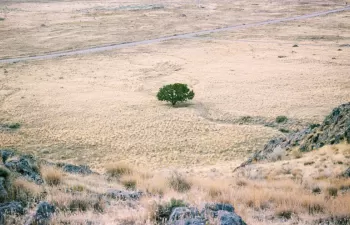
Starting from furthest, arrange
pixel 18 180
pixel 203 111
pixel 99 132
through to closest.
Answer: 1. pixel 203 111
2. pixel 99 132
3. pixel 18 180

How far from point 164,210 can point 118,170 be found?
264 inches

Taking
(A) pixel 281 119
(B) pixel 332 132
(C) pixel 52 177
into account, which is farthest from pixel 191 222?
(A) pixel 281 119

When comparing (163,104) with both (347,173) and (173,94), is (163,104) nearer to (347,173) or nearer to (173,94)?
(173,94)

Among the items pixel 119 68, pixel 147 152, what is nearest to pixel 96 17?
pixel 119 68

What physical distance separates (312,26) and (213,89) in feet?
198

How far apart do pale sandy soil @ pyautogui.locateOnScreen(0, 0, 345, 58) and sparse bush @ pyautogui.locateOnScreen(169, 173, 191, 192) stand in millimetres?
63061

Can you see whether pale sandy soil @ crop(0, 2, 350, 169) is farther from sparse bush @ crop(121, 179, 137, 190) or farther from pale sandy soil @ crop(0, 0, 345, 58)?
sparse bush @ crop(121, 179, 137, 190)

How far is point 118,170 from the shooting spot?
14.0m

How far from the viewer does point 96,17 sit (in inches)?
4528

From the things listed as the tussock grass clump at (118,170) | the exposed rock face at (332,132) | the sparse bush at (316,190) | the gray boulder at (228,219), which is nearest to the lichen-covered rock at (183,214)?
the gray boulder at (228,219)

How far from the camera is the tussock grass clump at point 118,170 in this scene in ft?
44.9

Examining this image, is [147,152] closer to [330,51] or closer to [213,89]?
[213,89]

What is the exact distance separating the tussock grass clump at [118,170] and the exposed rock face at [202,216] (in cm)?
675

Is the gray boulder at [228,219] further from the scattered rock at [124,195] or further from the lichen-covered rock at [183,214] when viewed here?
the scattered rock at [124,195]
